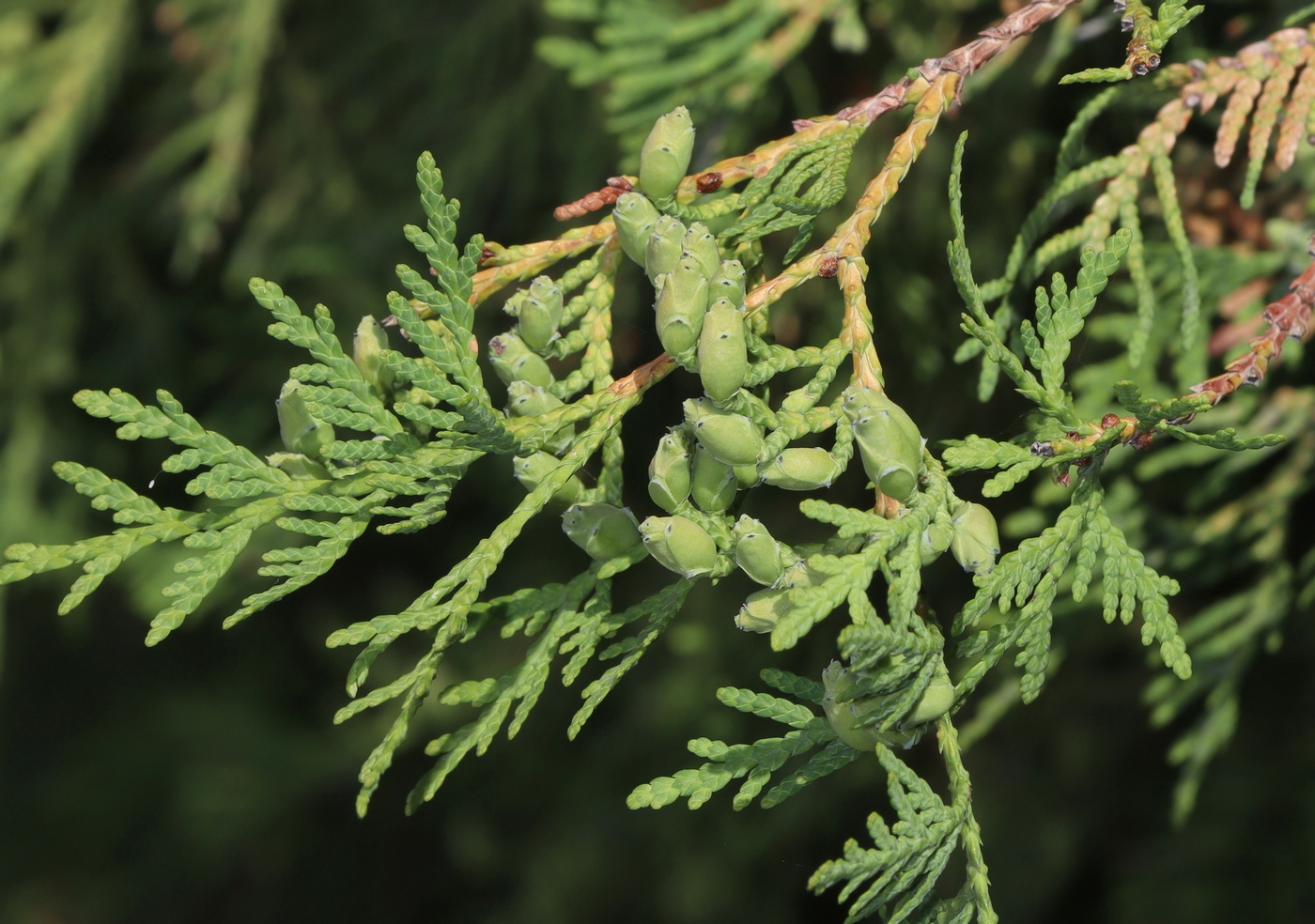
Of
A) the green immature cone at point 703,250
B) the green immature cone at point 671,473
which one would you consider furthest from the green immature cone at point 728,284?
the green immature cone at point 671,473

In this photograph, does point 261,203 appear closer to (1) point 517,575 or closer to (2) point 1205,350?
(1) point 517,575

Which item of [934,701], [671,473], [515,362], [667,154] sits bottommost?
[934,701]

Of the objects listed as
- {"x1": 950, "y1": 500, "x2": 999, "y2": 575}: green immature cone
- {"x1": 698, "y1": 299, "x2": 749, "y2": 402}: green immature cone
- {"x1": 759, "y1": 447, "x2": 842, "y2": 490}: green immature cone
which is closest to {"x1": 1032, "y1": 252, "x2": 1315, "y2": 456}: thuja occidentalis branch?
{"x1": 950, "y1": 500, "x2": 999, "y2": 575}: green immature cone

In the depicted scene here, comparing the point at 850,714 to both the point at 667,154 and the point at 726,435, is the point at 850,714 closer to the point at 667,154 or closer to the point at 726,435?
the point at 726,435

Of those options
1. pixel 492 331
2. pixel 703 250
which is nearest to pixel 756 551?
pixel 703 250

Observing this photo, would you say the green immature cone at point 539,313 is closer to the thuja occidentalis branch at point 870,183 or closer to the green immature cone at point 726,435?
the thuja occidentalis branch at point 870,183

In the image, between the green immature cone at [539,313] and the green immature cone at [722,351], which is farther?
the green immature cone at [539,313]
